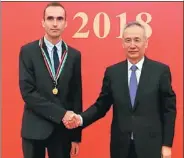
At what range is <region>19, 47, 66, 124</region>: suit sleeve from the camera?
7.96 ft

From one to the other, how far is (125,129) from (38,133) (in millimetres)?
530

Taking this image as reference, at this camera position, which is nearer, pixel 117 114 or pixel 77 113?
pixel 117 114

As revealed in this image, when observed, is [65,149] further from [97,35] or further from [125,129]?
[97,35]

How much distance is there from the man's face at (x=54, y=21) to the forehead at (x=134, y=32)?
423mm

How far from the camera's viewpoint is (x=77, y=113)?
8.45 ft

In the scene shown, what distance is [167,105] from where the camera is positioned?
2.28 meters

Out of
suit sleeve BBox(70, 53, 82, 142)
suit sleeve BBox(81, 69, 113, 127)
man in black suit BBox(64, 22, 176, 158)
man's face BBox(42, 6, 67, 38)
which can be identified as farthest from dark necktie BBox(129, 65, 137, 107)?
man's face BBox(42, 6, 67, 38)

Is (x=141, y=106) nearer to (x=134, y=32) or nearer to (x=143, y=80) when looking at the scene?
(x=143, y=80)

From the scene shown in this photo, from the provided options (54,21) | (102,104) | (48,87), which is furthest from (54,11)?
(102,104)

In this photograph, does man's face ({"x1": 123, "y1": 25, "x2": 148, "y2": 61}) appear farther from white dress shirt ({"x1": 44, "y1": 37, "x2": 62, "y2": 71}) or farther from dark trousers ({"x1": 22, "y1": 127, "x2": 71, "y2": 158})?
dark trousers ({"x1": 22, "y1": 127, "x2": 71, "y2": 158})

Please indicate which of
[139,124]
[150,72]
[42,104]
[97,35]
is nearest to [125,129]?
[139,124]

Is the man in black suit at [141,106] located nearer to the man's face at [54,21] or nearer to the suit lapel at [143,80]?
the suit lapel at [143,80]

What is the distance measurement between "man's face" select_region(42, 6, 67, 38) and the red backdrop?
91 centimetres

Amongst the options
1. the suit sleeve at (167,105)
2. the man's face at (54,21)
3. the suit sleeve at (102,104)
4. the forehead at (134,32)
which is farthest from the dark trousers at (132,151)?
the man's face at (54,21)
